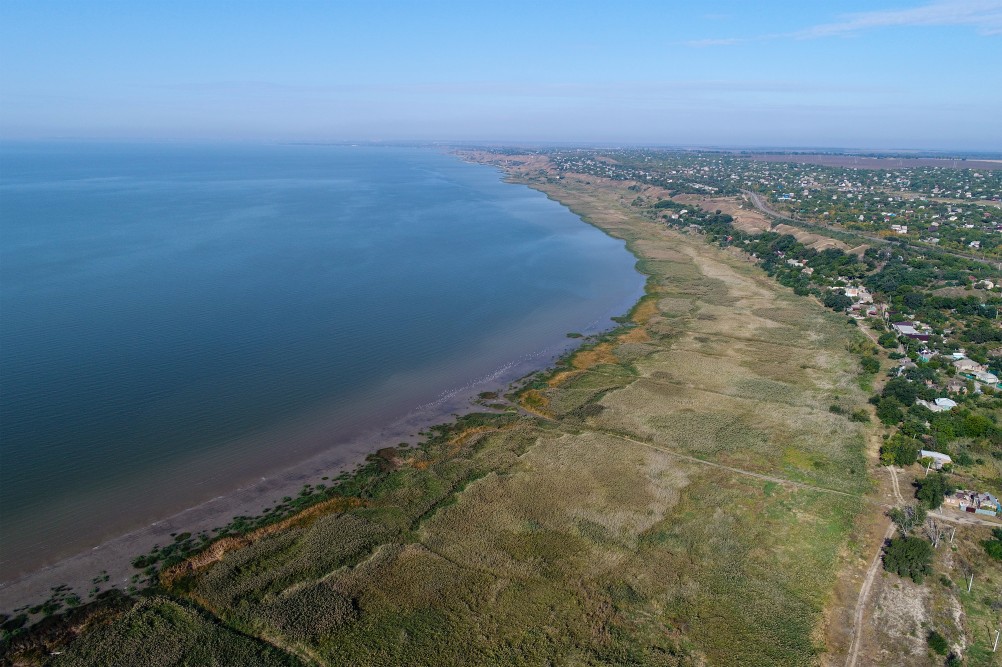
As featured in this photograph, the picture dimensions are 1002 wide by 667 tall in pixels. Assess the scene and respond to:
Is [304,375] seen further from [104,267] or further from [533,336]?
[104,267]

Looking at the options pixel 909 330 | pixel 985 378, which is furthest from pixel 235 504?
pixel 909 330

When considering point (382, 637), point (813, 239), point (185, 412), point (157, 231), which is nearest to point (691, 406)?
point (382, 637)

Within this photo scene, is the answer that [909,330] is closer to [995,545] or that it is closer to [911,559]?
[995,545]

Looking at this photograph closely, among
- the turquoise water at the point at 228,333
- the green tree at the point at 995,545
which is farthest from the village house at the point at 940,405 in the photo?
the turquoise water at the point at 228,333

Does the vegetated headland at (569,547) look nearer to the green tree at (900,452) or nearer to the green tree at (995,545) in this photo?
the green tree at (995,545)

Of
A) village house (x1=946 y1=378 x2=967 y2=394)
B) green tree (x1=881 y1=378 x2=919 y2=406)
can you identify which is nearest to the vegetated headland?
green tree (x1=881 y1=378 x2=919 y2=406)

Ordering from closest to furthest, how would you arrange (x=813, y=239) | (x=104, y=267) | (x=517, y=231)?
1. (x=104, y=267)
2. (x=813, y=239)
3. (x=517, y=231)
